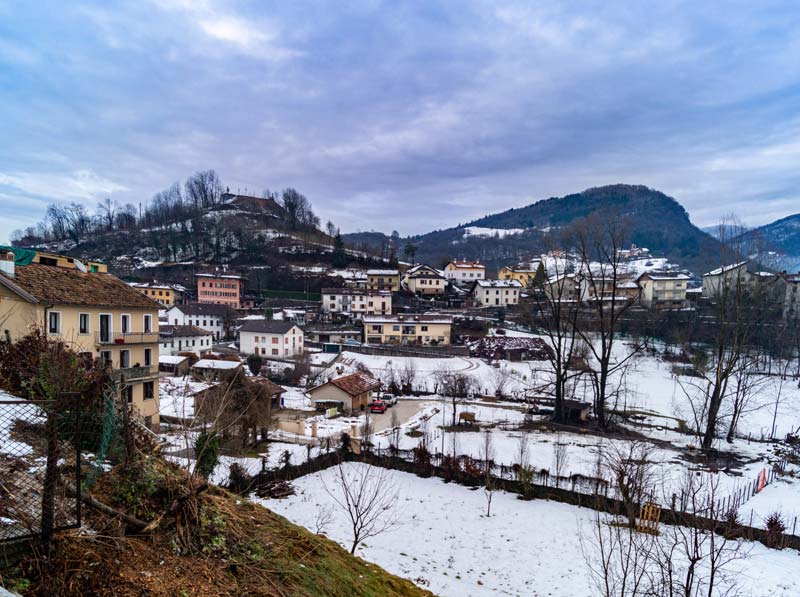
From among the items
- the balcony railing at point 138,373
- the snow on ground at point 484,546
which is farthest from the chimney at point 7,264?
the snow on ground at point 484,546

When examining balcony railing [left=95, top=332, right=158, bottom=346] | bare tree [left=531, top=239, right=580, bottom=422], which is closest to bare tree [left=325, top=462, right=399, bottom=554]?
balcony railing [left=95, top=332, right=158, bottom=346]

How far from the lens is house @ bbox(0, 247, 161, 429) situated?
1390 cm

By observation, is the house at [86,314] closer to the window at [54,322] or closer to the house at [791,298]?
the window at [54,322]

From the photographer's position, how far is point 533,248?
14838 centimetres

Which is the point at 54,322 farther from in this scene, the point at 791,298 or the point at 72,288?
the point at 791,298

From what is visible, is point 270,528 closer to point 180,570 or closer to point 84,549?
point 180,570

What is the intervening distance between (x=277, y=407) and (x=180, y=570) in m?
24.8

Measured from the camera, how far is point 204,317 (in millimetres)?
51625

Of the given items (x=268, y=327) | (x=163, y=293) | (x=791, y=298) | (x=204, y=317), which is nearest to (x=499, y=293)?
(x=791, y=298)

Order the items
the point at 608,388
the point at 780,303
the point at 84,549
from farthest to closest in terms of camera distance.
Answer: the point at 780,303 < the point at 608,388 < the point at 84,549

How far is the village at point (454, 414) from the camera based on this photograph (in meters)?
A: 11.4

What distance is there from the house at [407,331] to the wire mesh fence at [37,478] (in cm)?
4343

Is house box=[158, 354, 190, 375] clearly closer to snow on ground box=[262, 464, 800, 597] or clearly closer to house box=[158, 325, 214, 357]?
house box=[158, 325, 214, 357]

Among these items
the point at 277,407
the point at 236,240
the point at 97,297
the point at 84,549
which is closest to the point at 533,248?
the point at 236,240
